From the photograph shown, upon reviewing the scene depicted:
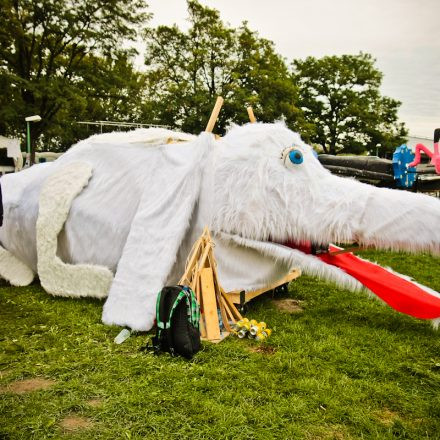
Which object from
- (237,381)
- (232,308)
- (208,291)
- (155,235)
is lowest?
(237,381)

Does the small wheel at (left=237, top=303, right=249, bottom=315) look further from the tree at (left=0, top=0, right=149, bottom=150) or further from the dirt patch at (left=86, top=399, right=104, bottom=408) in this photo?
the tree at (left=0, top=0, right=149, bottom=150)

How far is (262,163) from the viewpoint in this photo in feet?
13.6

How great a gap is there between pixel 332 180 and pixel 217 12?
70.7 ft

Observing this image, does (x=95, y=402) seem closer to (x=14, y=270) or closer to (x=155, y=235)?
(x=155, y=235)

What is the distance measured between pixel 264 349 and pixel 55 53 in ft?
58.5

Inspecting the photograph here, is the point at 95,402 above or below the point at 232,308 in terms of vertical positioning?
below

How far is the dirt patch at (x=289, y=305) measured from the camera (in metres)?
4.58

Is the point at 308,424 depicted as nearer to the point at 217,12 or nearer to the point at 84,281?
the point at 84,281

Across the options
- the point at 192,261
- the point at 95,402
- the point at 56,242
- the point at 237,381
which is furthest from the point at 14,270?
the point at 237,381

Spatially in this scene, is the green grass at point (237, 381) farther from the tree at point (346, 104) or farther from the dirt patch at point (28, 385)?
the tree at point (346, 104)

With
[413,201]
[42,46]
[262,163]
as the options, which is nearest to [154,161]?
[262,163]

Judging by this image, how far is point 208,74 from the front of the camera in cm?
2277

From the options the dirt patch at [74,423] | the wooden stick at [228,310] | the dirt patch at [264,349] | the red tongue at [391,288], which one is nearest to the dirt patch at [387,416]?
the dirt patch at [264,349]

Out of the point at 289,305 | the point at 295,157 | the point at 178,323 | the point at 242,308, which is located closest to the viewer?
the point at 178,323
